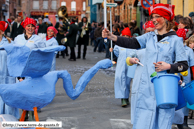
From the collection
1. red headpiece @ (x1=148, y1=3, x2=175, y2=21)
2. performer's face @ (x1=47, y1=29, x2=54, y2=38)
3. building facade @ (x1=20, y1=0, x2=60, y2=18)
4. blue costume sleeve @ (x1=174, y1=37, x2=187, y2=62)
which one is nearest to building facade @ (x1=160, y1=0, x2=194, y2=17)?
performer's face @ (x1=47, y1=29, x2=54, y2=38)

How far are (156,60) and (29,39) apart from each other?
2.80 meters

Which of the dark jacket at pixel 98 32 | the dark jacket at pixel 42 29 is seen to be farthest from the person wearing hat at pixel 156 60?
the dark jacket at pixel 98 32

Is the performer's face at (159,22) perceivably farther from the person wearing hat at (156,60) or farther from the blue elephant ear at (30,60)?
the blue elephant ear at (30,60)

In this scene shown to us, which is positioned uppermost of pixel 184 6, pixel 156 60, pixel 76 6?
pixel 76 6

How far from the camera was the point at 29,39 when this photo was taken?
6.48 meters

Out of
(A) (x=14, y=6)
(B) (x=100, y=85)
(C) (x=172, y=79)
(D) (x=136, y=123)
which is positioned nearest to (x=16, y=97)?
(D) (x=136, y=123)

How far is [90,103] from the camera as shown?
8.66 meters

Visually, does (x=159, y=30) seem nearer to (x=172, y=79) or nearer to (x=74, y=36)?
(x=172, y=79)

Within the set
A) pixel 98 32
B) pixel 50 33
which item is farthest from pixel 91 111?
pixel 98 32

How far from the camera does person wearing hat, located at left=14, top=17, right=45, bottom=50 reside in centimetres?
630

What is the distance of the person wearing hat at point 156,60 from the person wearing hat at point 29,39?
223 centimetres

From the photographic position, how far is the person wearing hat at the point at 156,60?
4332 mm

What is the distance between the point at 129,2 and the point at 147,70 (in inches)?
1051

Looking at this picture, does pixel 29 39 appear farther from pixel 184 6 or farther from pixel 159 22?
pixel 184 6
